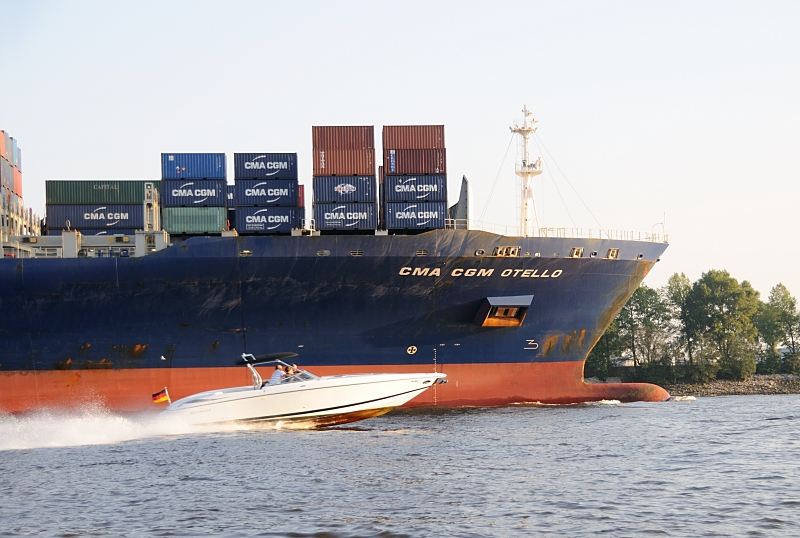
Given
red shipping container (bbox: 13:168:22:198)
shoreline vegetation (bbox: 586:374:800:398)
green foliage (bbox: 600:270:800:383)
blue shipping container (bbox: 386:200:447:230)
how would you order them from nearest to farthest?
blue shipping container (bbox: 386:200:447:230), red shipping container (bbox: 13:168:22:198), shoreline vegetation (bbox: 586:374:800:398), green foliage (bbox: 600:270:800:383)

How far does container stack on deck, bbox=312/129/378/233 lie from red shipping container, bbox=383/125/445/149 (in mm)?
826

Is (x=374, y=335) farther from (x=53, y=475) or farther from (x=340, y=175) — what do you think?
(x=53, y=475)

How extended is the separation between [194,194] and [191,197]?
0.20 meters

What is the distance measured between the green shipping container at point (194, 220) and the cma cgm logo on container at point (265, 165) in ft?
7.83

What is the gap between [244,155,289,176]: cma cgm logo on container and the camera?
152 feet

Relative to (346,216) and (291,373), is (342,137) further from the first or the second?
(291,373)

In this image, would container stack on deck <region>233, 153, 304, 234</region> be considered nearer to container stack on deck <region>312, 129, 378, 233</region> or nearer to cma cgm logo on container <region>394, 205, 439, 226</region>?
container stack on deck <region>312, 129, 378, 233</region>

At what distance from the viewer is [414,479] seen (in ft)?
77.7

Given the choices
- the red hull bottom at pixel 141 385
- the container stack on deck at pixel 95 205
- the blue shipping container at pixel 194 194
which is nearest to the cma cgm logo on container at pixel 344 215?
the blue shipping container at pixel 194 194

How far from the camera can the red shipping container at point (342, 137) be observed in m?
45.9

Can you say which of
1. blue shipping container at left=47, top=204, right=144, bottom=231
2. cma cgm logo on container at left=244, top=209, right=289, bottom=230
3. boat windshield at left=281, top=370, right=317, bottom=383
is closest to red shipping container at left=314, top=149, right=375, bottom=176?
cma cgm logo on container at left=244, top=209, right=289, bottom=230

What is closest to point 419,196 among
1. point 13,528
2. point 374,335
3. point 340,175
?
point 340,175

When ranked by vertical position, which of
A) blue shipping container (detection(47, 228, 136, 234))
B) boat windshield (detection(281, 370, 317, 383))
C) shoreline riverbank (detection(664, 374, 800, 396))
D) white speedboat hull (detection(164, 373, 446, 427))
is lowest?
shoreline riverbank (detection(664, 374, 800, 396))

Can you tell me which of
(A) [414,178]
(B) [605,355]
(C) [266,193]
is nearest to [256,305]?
(C) [266,193]
